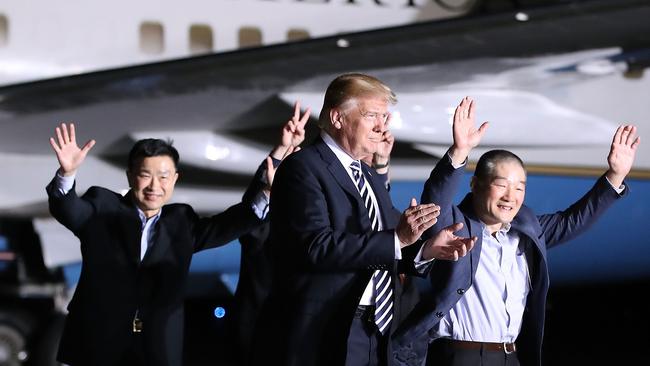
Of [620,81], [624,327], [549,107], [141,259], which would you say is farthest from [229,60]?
[624,327]

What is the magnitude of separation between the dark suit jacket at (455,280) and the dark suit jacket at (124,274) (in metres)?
0.65

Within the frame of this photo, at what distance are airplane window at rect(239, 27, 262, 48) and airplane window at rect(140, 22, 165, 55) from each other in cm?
63

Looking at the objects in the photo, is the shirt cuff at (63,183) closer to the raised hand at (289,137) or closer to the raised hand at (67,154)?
the raised hand at (67,154)


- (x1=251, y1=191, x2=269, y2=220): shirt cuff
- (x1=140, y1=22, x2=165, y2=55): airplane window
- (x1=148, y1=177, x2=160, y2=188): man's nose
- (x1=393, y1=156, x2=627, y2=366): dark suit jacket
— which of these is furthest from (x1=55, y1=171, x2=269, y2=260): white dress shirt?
(x1=140, y1=22, x2=165, y2=55): airplane window

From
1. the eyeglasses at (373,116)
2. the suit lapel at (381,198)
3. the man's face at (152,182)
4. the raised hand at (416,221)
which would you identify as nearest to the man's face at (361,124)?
the eyeglasses at (373,116)

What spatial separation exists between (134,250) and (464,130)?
1187 mm

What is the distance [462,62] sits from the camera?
738 centimetres

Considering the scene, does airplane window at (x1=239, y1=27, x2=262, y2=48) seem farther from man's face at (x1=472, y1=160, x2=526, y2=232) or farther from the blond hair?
the blond hair

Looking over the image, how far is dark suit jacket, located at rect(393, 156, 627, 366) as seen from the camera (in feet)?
11.3

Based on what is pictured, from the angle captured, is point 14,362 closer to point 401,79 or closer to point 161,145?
point 401,79

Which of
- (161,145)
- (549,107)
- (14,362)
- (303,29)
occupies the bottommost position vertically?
(14,362)

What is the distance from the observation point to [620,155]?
3.85 metres

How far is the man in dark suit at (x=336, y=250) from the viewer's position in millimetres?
2783

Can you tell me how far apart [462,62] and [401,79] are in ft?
1.44
